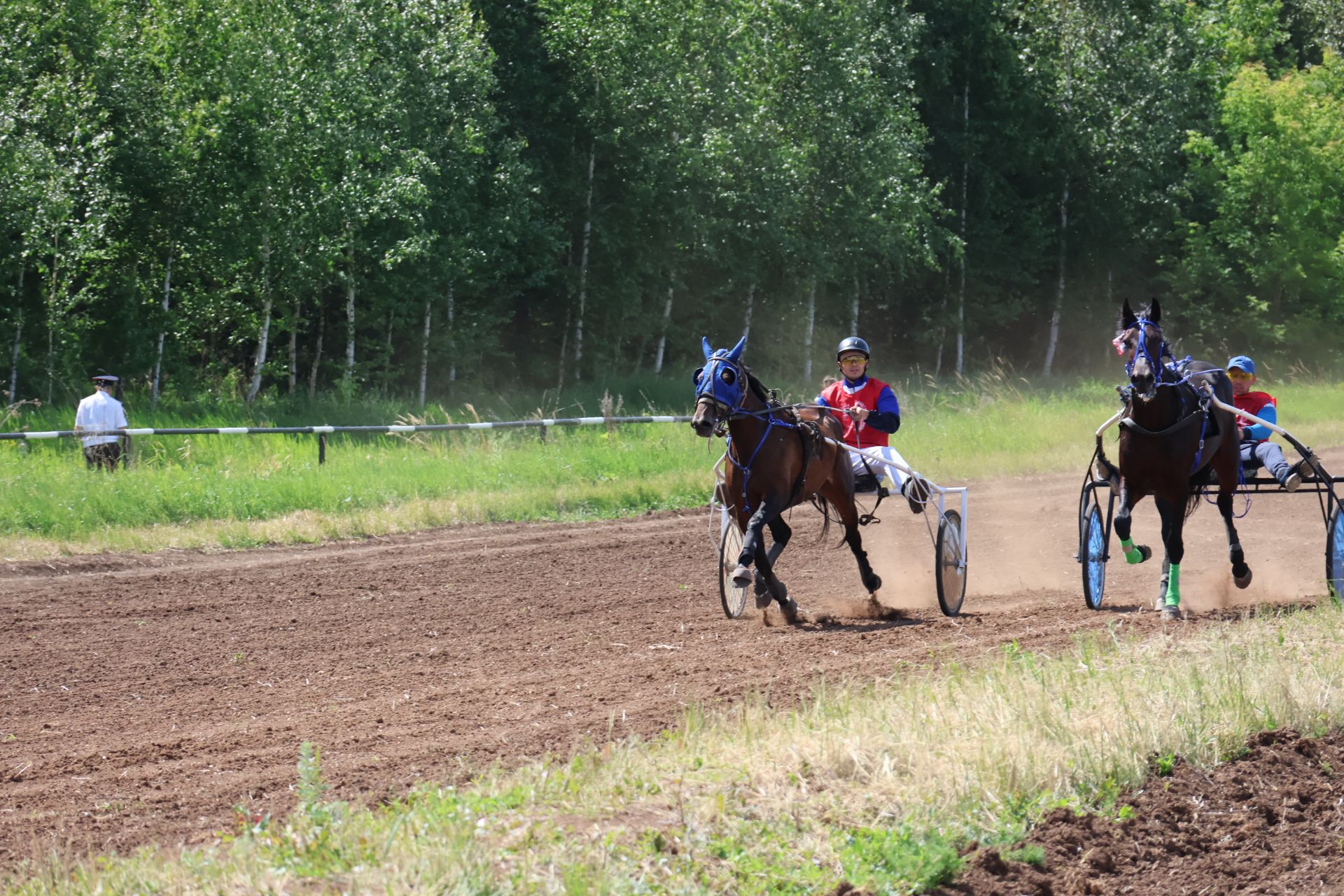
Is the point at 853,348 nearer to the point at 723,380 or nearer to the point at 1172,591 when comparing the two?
the point at 723,380

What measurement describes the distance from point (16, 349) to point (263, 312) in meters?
4.56

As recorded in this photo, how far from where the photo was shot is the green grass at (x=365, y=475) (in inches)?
573

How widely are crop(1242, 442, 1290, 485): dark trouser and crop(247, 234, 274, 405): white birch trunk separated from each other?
58.5 ft

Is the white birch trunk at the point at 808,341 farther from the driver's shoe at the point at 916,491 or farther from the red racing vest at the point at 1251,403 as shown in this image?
the driver's shoe at the point at 916,491

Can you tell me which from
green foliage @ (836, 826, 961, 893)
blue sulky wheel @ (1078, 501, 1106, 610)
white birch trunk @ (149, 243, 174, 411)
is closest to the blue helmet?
blue sulky wheel @ (1078, 501, 1106, 610)

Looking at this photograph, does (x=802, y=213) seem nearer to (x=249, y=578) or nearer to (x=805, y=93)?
(x=805, y=93)

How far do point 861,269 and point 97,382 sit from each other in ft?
75.3

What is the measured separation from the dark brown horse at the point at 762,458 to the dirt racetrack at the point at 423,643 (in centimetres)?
55

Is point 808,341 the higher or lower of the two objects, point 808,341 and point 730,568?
the higher

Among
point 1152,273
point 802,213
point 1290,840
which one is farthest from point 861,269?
point 1290,840

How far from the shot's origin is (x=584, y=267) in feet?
104

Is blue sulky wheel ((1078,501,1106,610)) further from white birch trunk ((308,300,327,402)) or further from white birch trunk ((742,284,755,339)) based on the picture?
white birch trunk ((742,284,755,339))

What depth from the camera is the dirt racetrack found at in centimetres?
639

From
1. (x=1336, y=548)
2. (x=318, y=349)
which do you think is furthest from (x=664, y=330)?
Answer: (x=1336, y=548)
